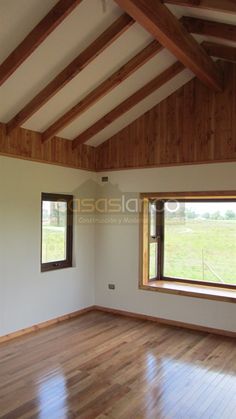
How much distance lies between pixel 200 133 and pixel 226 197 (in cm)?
91

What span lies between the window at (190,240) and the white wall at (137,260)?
7.1 inches

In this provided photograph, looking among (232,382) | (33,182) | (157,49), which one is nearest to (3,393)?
(232,382)

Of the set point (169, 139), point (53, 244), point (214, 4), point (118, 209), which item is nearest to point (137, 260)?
point (118, 209)

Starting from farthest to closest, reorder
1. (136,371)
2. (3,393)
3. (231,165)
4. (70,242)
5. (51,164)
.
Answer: (70,242)
(51,164)
(231,165)
(136,371)
(3,393)

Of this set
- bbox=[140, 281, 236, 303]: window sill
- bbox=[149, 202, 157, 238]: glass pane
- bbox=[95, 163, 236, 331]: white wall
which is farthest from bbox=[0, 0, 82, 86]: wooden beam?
bbox=[140, 281, 236, 303]: window sill

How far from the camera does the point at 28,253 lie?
443 cm

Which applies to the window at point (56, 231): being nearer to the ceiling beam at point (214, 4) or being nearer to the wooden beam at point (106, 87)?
the wooden beam at point (106, 87)

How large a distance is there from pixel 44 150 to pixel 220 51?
2523 millimetres

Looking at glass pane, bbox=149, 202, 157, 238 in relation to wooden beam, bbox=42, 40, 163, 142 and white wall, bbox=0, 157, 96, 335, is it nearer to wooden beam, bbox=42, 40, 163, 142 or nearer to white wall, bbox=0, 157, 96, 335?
white wall, bbox=0, 157, 96, 335

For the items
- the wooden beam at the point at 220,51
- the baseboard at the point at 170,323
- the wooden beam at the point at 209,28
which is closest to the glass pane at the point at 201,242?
the baseboard at the point at 170,323

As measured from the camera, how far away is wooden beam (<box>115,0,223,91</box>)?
2.74 metres

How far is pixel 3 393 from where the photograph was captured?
2.89m

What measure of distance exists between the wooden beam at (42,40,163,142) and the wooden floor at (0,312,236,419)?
106 inches

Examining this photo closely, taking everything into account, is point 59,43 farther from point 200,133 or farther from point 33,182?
point 200,133
